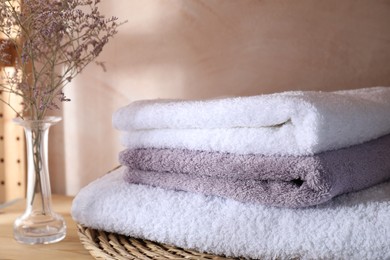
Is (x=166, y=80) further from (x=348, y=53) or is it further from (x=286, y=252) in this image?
(x=286, y=252)

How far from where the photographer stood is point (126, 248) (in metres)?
0.69

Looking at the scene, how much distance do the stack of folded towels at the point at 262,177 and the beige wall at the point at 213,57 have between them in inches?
7.6

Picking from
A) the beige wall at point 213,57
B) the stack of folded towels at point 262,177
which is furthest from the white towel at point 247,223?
the beige wall at point 213,57

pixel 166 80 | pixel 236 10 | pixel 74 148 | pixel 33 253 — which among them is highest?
pixel 236 10

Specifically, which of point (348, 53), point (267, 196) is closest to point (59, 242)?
point (267, 196)

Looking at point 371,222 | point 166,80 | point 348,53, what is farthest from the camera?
point 166,80

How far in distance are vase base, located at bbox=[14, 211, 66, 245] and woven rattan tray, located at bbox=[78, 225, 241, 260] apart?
0.05 meters

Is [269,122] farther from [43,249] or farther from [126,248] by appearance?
[43,249]

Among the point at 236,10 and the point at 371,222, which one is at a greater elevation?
the point at 236,10

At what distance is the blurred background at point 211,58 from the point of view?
0.90 m

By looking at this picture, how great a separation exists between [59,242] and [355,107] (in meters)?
0.49

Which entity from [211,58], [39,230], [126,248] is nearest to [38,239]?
[39,230]

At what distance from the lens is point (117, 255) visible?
654mm

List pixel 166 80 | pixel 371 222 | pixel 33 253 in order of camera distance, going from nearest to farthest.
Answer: pixel 371 222, pixel 33 253, pixel 166 80
